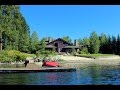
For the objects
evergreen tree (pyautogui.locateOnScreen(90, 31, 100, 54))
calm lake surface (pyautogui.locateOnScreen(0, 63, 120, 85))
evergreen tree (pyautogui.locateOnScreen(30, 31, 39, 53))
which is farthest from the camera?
evergreen tree (pyautogui.locateOnScreen(90, 31, 100, 54))

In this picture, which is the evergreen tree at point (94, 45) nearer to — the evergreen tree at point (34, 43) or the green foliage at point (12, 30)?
the evergreen tree at point (34, 43)

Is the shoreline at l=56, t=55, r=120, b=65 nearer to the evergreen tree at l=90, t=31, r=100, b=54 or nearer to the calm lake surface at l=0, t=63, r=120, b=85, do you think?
the evergreen tree at l=90, t=31, r=100, b=54

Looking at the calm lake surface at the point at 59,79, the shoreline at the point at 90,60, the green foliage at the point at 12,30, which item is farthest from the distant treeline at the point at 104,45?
the calm lake surface at the point at 59,79

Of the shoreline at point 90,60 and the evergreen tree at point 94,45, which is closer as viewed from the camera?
the shoreline at point 90,60

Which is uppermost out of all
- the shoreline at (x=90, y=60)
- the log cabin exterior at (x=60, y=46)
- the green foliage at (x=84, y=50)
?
the log cabin exterior at (x=60, y=46)

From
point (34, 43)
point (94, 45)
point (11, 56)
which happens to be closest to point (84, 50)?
point (94, 45)

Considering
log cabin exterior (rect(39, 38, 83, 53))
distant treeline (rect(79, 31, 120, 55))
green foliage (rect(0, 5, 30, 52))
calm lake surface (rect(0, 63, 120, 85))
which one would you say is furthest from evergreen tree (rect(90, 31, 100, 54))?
calm lake surface (rect(0, 63, 120, 85))

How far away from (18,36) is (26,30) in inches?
165

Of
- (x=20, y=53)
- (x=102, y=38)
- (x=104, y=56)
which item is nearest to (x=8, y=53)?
(x=20, y=53)

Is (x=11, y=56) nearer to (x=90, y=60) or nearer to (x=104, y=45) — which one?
(x=90, y=60)
